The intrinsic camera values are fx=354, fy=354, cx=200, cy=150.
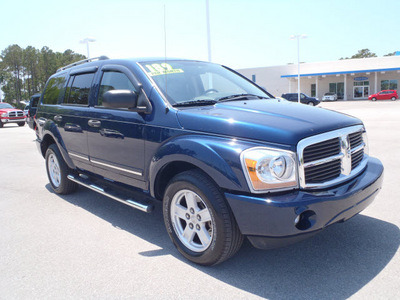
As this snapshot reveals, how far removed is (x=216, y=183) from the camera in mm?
2916

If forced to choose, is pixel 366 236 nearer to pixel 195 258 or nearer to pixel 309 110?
pixel 309 110

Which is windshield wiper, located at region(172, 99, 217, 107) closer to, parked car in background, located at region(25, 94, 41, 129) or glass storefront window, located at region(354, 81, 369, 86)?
parked car in background, located at region(25, 94, 41, 129)

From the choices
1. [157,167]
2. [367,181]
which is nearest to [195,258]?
[157,167]

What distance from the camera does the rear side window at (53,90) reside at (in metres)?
5.47

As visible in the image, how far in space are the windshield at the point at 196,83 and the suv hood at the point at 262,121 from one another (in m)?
0.29

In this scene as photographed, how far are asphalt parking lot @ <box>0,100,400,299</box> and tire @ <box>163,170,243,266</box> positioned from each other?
0.19 m

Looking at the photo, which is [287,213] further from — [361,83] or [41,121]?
[361,83]

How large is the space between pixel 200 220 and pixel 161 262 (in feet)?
1.99

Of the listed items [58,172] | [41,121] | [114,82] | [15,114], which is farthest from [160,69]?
[15,114]

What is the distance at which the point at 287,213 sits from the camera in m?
2.56

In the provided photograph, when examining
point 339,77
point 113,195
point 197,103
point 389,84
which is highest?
point 339,77

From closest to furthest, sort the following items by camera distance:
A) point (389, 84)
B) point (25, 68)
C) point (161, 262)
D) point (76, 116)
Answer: point (161, 262), point (76, 116), point (389, 84), point (25, 68)

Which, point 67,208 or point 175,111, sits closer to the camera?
point 175,111

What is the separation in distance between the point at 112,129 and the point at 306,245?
2417mm
